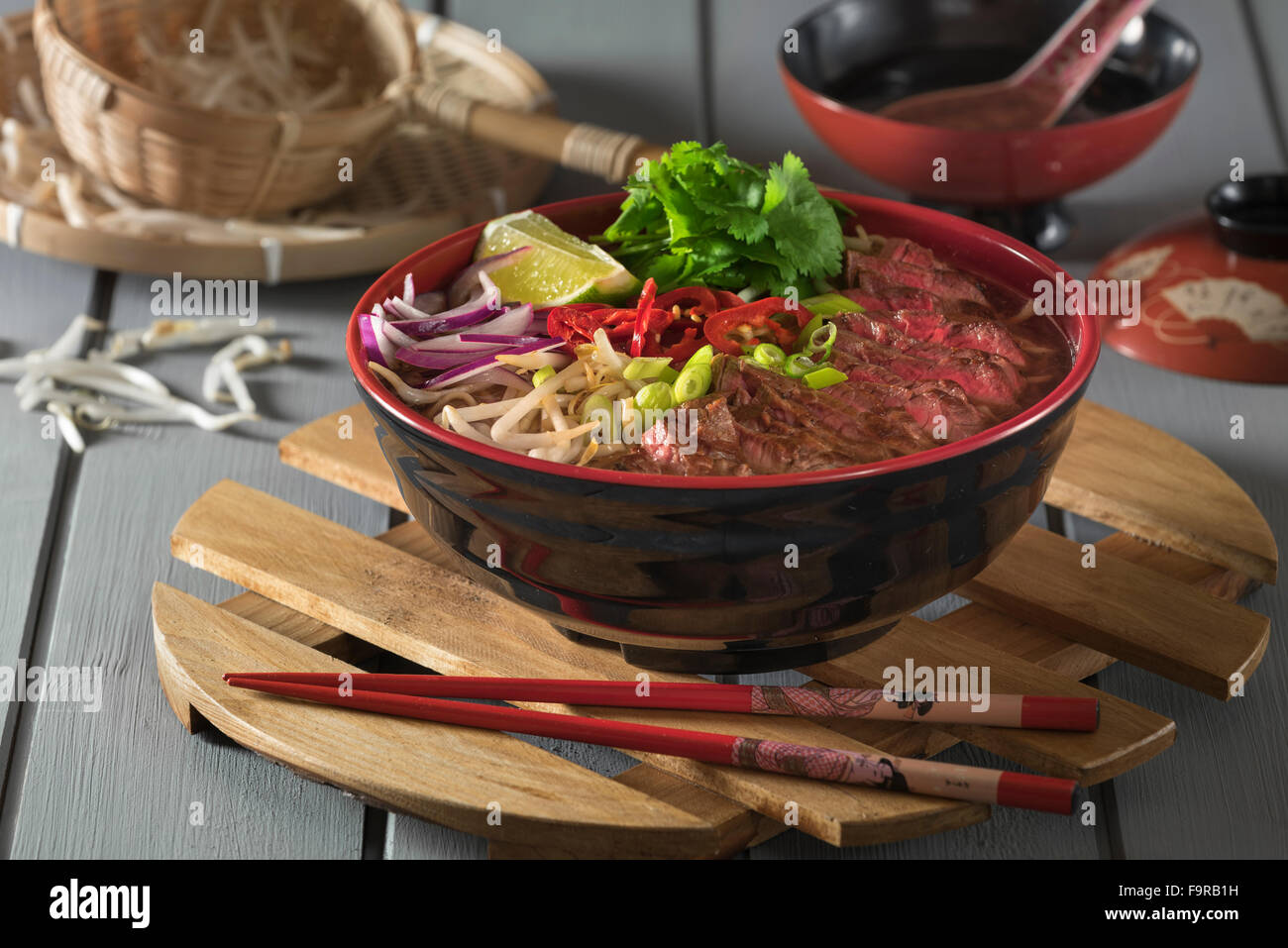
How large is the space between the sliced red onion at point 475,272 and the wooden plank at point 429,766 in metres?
0.54

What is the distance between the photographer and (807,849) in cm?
183

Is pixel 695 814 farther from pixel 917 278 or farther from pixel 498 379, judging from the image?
pixel 917 278

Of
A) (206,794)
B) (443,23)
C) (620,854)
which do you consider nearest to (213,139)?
(443,23)

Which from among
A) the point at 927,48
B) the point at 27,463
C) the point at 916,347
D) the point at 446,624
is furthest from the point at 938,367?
the point at 927,48

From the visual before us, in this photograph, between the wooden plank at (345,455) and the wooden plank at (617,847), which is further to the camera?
the wooden plank at (345,455)

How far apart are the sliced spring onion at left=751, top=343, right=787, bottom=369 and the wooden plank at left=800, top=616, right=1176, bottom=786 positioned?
406 mm

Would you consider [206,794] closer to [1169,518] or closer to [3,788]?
[3,788]

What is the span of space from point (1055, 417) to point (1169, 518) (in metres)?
A: 0.60

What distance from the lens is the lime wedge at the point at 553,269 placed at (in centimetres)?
207

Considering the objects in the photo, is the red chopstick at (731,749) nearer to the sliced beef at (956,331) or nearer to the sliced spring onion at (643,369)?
the sliced spring onion at (643,369)

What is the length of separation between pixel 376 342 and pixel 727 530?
0.57 metres

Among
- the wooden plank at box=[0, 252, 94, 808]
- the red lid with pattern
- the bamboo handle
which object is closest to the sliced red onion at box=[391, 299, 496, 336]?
the wooden plank at box=[0, 252, 94, 808]

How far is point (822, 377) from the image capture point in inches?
73.4

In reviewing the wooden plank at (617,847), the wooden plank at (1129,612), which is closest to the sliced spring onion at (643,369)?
the wooden plank at (617,847)
